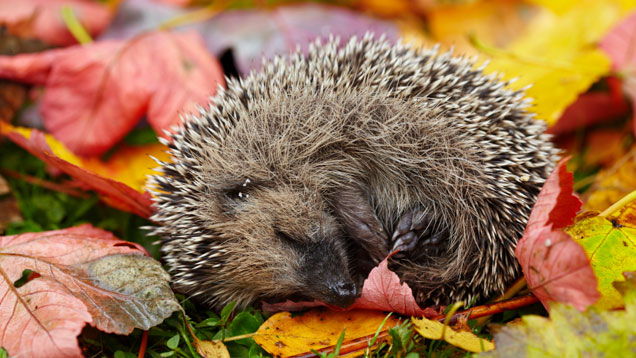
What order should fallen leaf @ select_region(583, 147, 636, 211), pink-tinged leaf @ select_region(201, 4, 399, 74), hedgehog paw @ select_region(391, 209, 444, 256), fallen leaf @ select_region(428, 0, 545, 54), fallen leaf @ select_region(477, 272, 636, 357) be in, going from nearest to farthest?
fallen leaf @ select_region(477, 272, 636, 357) → hedgehog paw @ select_region(391, 209, 444, 256) → fallen leaf @ select_region(583, 147, 636, 211) → pink-tinged leaf @ select_region(201, 4, 399, 74) → fallen leaf @ select_region(428, 0, 545, 54)

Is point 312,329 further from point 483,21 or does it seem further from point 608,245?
point 483,21

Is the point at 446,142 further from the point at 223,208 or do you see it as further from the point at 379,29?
the point at 379,29

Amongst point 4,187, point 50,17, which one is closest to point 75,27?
point 50,17

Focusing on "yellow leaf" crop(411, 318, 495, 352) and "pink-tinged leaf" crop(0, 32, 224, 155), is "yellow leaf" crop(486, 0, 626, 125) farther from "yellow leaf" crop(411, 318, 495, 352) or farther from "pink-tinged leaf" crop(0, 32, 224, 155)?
"pink-tinged leaf" crop(0, 32, 224, 155)

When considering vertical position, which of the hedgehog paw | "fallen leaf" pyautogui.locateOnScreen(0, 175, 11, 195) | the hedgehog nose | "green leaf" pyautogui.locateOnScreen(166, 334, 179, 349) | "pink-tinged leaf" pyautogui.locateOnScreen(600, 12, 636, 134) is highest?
"pink-tinged leaf" pyautogui.locateOnScreen(600, 12, 636, 134)

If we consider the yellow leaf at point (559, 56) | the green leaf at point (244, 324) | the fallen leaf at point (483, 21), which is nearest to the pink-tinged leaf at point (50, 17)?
the fallen leaf at point (483, 21)

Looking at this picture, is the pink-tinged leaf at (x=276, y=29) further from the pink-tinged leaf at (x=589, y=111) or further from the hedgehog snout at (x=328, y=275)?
the hedgehog snout at (x=328, y=275)

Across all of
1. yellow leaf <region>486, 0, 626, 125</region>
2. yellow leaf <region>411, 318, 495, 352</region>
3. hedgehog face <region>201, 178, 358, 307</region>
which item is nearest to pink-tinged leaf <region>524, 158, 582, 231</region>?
yellow leaf <region>411, 318, 495, 352</region>
